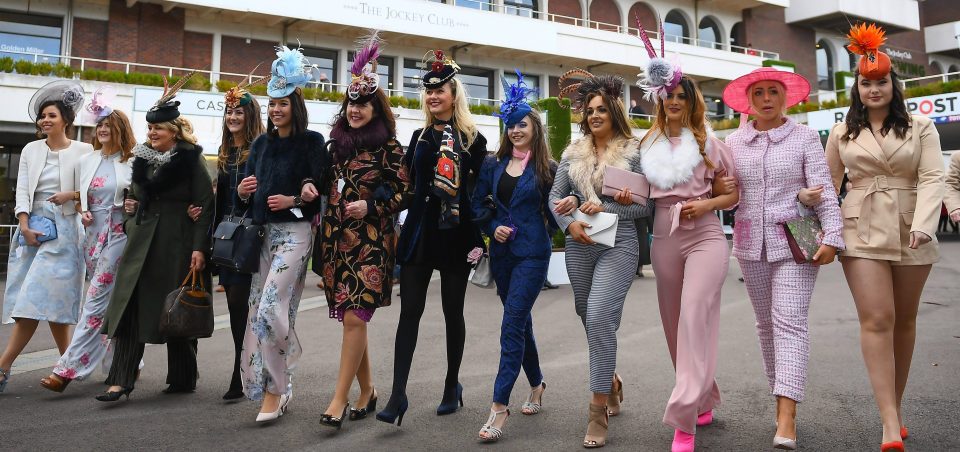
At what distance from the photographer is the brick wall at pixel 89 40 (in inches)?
832

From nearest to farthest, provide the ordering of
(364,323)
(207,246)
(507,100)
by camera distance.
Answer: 1. (364,323)
2. (507,100)
3. (207,246)

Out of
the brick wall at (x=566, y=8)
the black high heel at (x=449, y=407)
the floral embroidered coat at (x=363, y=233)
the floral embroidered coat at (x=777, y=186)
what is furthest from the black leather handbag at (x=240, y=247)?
the brick wall at (x=566, y=8)

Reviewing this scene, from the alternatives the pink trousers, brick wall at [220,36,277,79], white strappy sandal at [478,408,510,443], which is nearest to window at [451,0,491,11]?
→ brick wall at [220,36,277,79]

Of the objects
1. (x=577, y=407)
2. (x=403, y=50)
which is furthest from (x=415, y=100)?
(x=577, y=407)

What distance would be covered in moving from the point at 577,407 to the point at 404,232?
5.31 feet

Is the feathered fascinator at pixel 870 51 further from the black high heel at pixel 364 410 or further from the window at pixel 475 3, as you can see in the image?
the window at pixel 475 3

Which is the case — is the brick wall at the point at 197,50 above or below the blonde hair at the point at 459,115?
above

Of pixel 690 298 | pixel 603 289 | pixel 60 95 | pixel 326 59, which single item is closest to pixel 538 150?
pixel 603 289

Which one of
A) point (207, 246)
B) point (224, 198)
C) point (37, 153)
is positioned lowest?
point (207, 246)

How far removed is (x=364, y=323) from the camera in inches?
157

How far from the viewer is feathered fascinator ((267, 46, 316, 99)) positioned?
4.22m

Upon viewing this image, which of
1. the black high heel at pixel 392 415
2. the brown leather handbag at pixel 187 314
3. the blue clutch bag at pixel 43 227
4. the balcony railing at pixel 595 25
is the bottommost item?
the black high heel at pixel 392 415

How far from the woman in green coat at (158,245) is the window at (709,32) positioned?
32007mm

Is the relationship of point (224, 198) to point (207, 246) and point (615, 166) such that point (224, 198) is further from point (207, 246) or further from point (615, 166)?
point (615, 166)
